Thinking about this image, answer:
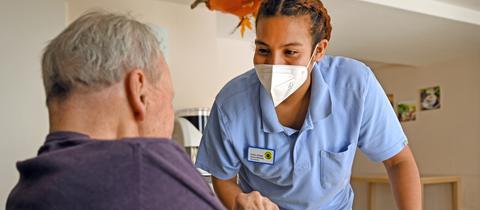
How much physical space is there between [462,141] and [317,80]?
360 centimetres

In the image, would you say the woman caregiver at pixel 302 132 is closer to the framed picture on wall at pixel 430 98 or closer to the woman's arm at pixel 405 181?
the woman's arm at pixel 405 181

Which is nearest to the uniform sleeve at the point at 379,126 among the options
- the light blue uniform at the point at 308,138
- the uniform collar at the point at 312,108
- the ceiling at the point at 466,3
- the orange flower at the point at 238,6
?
the light blue uniform at the point at 308,138

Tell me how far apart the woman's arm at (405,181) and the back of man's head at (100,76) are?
908 mm

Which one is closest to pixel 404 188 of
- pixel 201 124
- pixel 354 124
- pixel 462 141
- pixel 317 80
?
pixel 354 124

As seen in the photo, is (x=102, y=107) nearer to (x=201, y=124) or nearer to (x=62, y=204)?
(x=62, y=204)

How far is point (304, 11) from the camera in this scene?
51.4 inches

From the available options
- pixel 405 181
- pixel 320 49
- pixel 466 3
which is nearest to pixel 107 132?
pixel 320 49

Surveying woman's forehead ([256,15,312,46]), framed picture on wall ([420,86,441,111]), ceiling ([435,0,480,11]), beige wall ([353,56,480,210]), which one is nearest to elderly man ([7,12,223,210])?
woman's forehead ([256,15,312,46])

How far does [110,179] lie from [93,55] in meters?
0.17

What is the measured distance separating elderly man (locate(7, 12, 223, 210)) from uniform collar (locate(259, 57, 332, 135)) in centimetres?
65

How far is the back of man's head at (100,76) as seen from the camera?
0.68 meters

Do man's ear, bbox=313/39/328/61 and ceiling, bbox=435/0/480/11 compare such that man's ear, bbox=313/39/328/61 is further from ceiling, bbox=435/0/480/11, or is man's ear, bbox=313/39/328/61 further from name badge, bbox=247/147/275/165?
ceiling, bbox=435/0/480/11

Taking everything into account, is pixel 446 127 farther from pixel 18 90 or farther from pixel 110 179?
pixel 110 179

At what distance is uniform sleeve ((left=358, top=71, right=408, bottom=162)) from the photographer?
55.0 inches
